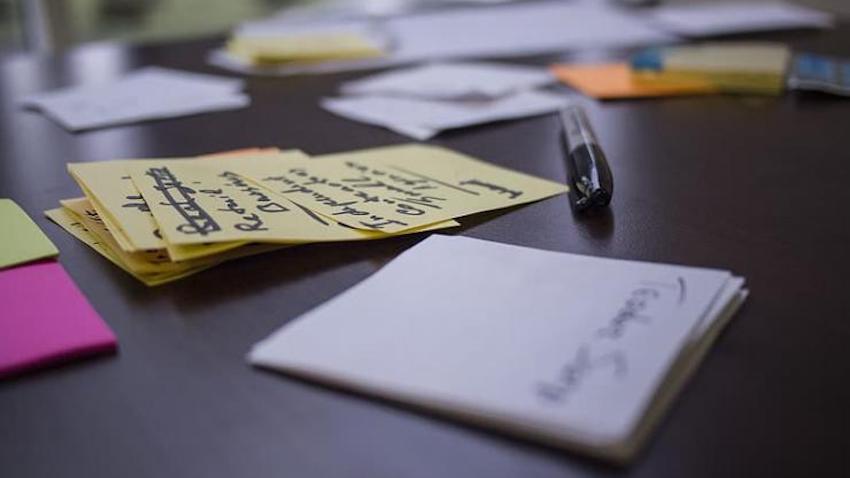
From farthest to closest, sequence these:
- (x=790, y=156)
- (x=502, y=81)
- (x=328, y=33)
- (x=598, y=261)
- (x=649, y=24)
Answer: (x=649, y=24) < (x=328, y=33) < (x=502, y=81) < (x=790, y=156) < (x=598, y=261)

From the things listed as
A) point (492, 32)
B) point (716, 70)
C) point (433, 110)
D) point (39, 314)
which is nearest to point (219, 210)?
point (39, 314)

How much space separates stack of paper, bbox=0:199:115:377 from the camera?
446 mm

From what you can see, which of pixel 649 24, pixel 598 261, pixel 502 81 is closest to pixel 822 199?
pixel 598 261

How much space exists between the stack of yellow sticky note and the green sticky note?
671 millimetres

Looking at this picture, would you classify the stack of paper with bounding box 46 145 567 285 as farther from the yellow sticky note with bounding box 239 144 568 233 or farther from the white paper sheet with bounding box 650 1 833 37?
the white paper sheet with bounding box 650 1 833 37

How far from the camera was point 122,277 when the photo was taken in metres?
0.55

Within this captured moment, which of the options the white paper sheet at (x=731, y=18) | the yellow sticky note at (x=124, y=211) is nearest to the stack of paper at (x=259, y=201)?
the yellow sticky note at (x=124, y=211)

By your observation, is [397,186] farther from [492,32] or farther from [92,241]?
[492,32]

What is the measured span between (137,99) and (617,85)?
600mm

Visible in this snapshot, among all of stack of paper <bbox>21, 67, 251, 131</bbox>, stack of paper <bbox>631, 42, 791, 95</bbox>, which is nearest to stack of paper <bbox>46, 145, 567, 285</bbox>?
stack of paper <bbox>21, 67, 251, 131</bbox>

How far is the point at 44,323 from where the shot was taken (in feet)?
1.56

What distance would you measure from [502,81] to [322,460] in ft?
2.67

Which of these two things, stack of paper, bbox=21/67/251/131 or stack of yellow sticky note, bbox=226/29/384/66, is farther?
stack of yellow sticky note, bbox=226/29/384/66

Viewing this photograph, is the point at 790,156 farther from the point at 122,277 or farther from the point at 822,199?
the point at 122,277
